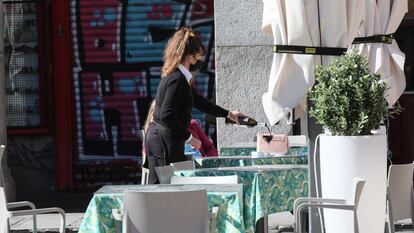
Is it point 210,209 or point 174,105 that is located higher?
point 174,105

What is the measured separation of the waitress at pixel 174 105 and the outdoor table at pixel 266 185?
639 mm

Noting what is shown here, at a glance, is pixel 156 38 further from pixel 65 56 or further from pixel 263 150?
pixel 263 150

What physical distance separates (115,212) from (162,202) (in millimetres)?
436

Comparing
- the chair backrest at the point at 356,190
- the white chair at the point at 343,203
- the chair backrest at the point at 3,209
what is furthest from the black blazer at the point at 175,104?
the chair backrest at the point at 356,190

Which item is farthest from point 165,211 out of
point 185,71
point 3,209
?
point 185,71

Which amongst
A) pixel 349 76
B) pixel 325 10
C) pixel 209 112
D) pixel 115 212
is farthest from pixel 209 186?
pixel 209 112

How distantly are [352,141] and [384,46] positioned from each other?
264cm

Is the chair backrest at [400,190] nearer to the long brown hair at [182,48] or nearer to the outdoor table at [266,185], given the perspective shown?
the outdoor table at [266,185]

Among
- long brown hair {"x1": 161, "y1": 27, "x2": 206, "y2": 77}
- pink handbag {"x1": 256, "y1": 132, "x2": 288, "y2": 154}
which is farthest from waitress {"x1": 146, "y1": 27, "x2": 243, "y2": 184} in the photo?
pink handbag {"x1": 256, "y1": 132, "x2": 288, "y2": 154}

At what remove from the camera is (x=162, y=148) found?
7.43 metres

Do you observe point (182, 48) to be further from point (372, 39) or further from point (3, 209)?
point (3, 209)

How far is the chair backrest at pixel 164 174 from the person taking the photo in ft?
20.8

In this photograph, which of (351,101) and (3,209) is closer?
(3,209)

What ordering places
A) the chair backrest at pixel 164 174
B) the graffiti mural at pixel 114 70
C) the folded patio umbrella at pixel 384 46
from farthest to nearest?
the graffiti mural at pixel 114 70 < the folded patio umbrella at pixel 384 46 < the chair backrest at pixel 164 174
